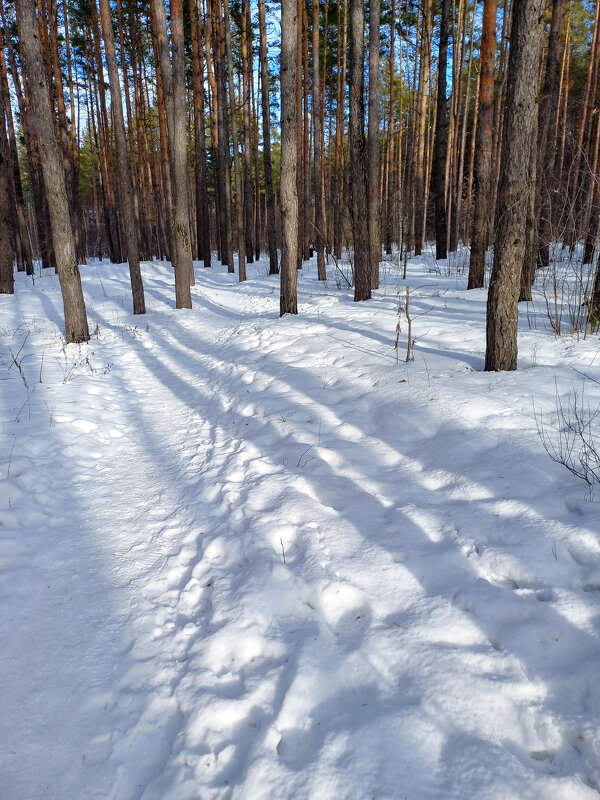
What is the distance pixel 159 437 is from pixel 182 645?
→ 2651 mm

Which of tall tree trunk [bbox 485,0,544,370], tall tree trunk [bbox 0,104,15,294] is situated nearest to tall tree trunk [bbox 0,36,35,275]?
tall tree trunk [bbox 0,104,15,294]

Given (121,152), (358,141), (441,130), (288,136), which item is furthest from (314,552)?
(441,130)

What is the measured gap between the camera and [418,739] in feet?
5.04

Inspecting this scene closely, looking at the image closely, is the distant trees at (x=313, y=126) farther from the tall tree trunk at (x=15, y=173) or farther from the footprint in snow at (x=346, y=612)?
the footprint in snow at (x=346, y=612)

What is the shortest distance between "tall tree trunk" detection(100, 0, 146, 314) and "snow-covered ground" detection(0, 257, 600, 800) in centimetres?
595

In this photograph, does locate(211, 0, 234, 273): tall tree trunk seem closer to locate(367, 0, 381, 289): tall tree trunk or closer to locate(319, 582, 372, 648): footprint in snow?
locate(367, 0, 381, 289): tall tree trunk

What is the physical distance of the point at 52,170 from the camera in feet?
21.4

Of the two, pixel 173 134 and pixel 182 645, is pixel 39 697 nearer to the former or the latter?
pixel 182 645

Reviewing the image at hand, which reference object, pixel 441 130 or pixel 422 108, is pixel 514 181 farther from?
pixel 422 108

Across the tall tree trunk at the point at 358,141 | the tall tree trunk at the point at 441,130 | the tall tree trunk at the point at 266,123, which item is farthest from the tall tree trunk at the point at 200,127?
the tall tree trunk at the point at 358,141

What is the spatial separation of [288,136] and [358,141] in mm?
1451

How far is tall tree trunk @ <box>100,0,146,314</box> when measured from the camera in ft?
27.6

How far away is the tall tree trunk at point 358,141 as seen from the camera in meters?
8.14

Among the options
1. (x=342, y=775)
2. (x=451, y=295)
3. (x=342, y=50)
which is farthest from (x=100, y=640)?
(x=342, y=50)
